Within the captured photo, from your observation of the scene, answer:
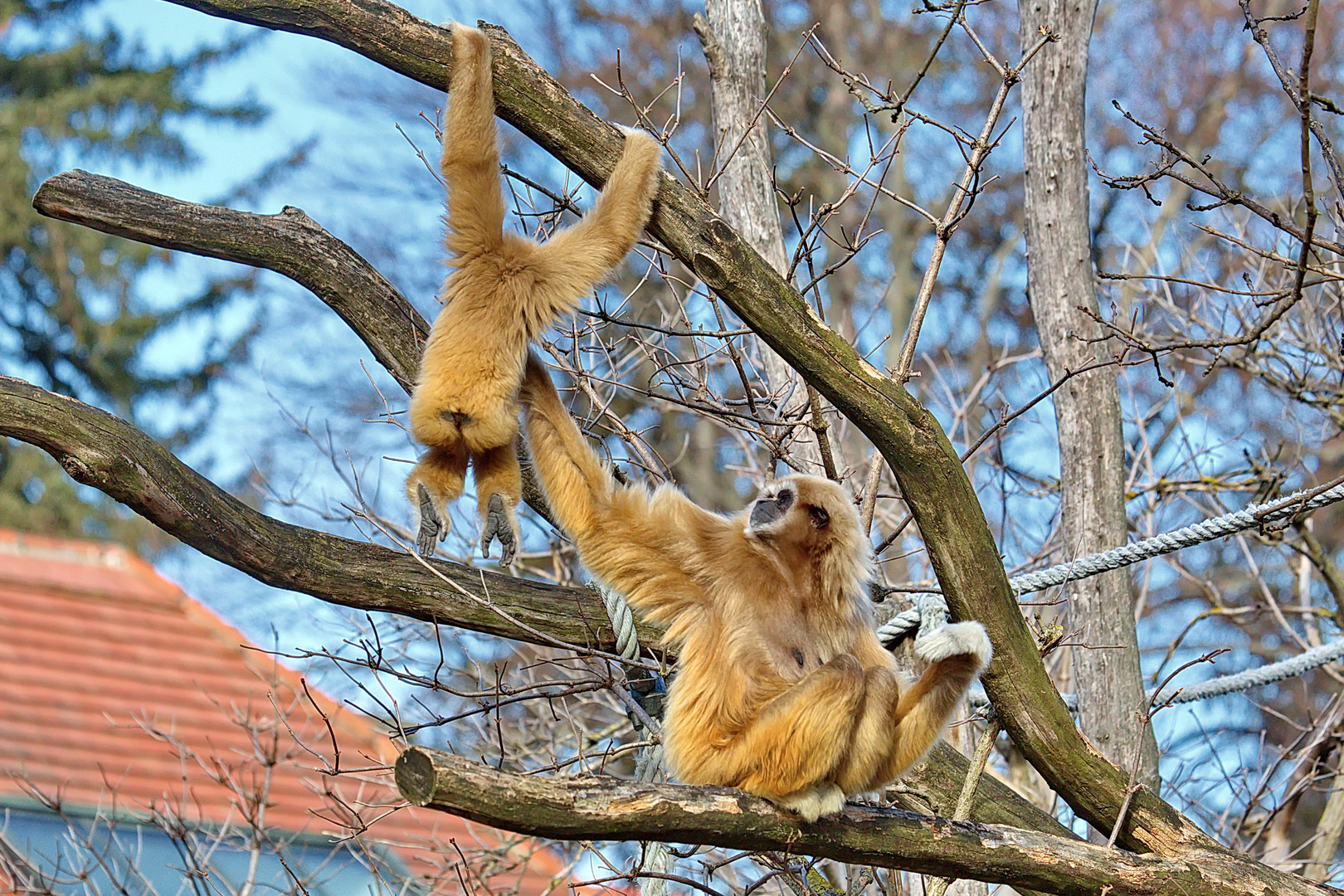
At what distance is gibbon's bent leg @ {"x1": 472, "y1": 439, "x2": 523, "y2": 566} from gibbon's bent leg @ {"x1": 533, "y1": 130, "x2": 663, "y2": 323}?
0.47 metres

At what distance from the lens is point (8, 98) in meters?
20.8

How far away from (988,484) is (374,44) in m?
4.99

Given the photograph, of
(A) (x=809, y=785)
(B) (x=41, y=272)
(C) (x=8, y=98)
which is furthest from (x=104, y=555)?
(C) (x=8, y=98)

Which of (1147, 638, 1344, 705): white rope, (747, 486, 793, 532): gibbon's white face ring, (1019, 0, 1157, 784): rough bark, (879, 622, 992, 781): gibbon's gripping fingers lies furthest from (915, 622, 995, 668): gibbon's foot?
(1147, 638, 1344, 705): white rope

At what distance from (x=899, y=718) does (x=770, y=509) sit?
0.82 m

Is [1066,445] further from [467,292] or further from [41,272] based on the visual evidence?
[41,272]

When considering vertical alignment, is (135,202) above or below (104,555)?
below

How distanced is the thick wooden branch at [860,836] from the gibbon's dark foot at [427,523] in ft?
3.84

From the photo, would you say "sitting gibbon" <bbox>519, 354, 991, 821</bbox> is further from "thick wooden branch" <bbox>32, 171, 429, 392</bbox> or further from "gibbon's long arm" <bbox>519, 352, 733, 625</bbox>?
"thick wooden branch" <bbox>32, 171, 429, 392</bbox>

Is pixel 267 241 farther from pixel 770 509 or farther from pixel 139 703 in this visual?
pixel 139 703

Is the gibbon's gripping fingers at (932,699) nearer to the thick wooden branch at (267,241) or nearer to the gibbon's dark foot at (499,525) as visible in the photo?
the gibbon's dark foot at (499,525)

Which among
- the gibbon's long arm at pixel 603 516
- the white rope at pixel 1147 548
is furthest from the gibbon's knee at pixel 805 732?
the white rope at pixel 1147 548

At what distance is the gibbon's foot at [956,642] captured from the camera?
3549 millimetres

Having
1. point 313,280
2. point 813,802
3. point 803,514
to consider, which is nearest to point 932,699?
point 813,802
